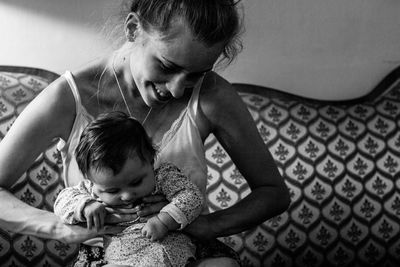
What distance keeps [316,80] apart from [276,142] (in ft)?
1.47

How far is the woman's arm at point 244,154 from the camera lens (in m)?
1.70

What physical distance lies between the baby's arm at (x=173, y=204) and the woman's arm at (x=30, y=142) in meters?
0.30

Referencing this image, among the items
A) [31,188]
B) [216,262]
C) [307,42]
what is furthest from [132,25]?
[307,42]

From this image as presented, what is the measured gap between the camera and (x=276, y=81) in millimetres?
2543

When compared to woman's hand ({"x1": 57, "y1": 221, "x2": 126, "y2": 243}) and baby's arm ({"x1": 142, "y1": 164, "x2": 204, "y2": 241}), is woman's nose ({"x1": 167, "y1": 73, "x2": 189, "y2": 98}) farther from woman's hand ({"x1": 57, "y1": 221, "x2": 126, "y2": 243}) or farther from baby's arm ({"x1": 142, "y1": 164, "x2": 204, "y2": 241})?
woman's hand ({"x1": 57, "y1": 221, "x2": 126, "y2": 243})

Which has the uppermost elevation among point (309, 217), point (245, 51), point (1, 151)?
point (1, 151)

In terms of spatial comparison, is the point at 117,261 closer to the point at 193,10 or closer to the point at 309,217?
the point at 193,10

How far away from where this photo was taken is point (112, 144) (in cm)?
138

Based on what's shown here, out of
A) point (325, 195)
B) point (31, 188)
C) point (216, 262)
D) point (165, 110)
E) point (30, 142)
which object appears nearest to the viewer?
point (216, 262)

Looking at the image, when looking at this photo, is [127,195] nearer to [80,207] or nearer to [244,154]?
[80,207]

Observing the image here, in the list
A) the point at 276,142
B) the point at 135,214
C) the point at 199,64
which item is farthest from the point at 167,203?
the point at 276,142

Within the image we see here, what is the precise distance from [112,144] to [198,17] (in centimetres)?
34

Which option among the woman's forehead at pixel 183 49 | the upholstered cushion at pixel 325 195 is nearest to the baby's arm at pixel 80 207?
the woman's forehead at pixel 183 49

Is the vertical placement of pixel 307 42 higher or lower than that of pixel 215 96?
lower
